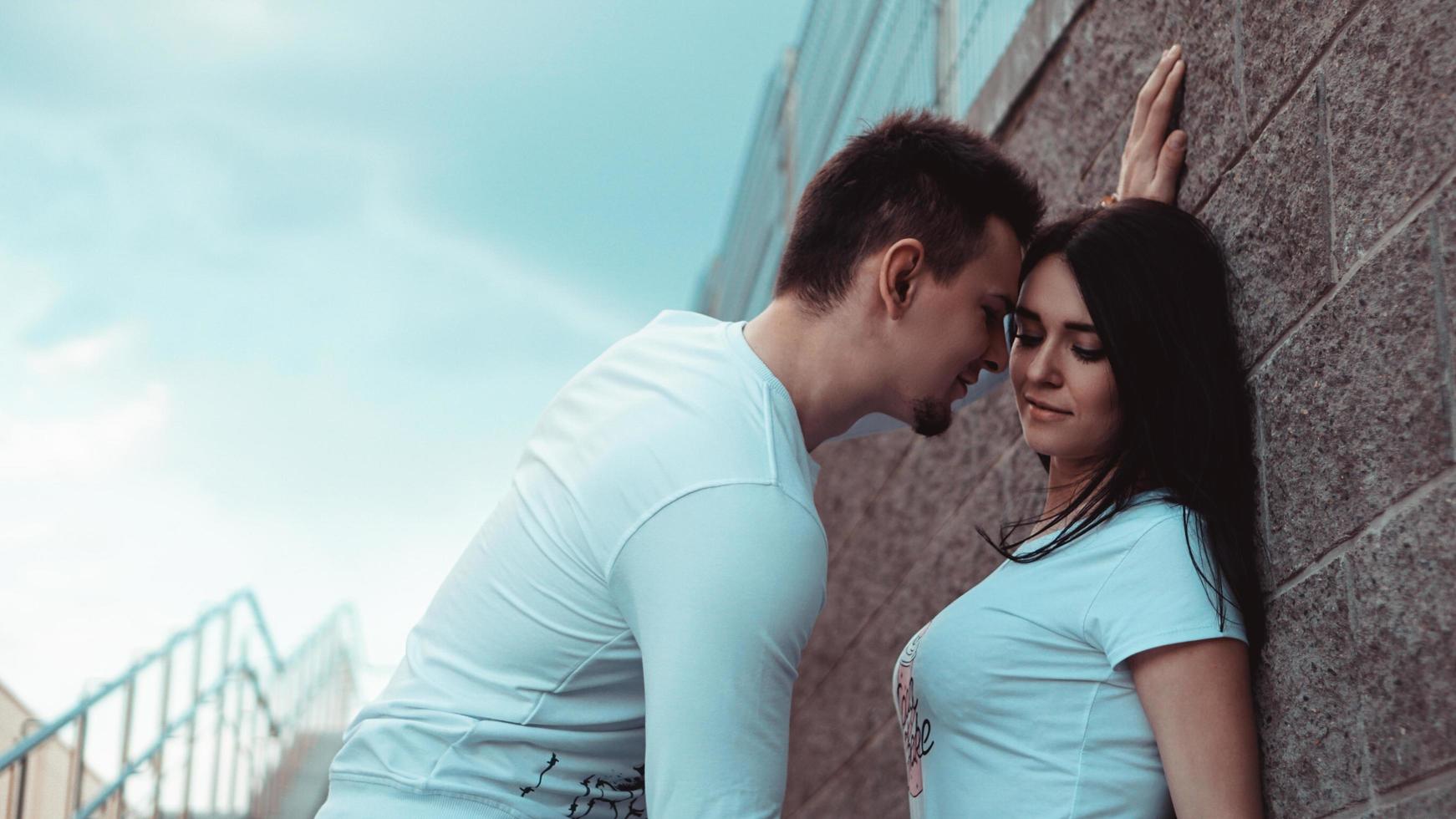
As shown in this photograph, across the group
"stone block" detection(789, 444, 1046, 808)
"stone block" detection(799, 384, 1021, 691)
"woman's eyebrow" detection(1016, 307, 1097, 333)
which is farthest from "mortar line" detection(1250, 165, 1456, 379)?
"stone block" detection(799, 384, 1021, 691)

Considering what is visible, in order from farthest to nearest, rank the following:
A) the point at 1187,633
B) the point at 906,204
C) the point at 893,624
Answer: the point at 893,624 < the point at 906,204 < the point at 1187,633

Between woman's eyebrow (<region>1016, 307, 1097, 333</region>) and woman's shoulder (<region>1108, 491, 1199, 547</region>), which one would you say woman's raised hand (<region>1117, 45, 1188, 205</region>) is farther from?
woman's shoulder (<region>1108, 491, 1199, 547</region>)

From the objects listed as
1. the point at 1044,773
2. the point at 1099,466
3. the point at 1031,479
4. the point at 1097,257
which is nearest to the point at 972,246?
the point at 1097,257

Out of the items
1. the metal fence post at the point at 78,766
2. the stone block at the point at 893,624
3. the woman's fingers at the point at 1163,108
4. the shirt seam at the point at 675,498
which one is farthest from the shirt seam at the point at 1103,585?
the metal fence post at the point at 78,766

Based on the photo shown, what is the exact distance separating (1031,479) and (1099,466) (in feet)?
3.43

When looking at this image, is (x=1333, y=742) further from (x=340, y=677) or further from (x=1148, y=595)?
(x=340, y=677)

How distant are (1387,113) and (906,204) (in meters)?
0.85

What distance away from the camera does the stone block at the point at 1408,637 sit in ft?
4.73

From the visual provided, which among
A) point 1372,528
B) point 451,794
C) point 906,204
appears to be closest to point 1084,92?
point 906,204

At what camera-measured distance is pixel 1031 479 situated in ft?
10.9

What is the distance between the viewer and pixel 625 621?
191 centimetres

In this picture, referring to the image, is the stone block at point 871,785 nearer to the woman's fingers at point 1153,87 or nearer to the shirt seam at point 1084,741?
the shirt seam at point 1084,741

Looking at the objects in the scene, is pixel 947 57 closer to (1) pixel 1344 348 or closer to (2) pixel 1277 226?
(2) pixel 1277 226

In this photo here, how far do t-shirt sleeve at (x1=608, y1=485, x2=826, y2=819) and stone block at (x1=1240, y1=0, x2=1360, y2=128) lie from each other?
935 millimetres
